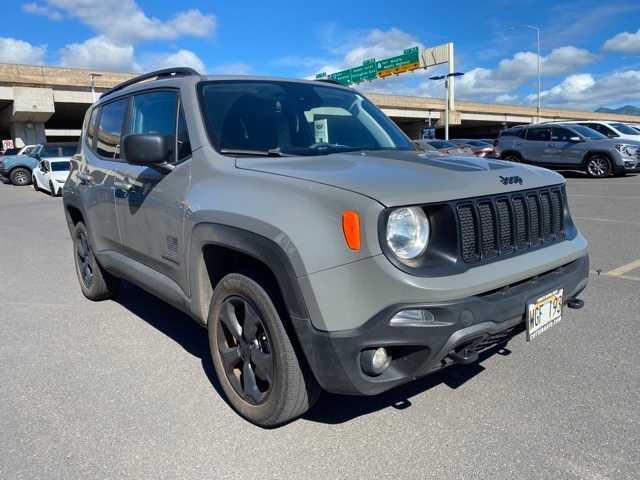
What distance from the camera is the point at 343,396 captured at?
10.2ft

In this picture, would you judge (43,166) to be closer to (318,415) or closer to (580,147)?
(580,147)

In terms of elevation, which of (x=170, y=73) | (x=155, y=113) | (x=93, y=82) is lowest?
(x=155, y=113)

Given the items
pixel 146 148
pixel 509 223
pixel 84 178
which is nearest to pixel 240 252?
pixel 146 148

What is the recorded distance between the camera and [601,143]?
1598 cm

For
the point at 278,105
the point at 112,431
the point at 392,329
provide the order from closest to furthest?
Answer: the point at 392,329, the point at 112,431, the point at 278,105

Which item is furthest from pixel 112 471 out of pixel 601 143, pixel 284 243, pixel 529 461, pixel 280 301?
pixel 601 143

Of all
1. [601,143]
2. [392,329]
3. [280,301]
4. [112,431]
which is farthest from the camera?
[601,143]

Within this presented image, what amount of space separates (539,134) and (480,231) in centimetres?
1666

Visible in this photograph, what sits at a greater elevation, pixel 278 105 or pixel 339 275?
pixel 278 105

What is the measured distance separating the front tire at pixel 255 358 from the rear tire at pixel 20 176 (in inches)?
951

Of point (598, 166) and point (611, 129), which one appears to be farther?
point (611, 129)

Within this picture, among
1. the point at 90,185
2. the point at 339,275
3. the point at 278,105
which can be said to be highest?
the point at 278,105

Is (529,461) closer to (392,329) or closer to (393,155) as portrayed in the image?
(392,329)

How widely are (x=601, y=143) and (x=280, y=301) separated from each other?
53.8 feet
